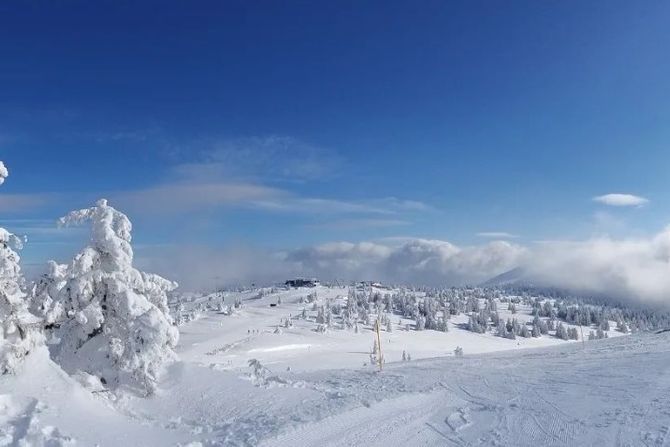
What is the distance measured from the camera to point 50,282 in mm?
18094

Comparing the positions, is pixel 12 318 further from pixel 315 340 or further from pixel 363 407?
pixel 315 340

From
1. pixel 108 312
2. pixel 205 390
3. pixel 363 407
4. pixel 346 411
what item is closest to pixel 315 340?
pixel 108 312

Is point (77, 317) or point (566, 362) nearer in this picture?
point (77, 317)

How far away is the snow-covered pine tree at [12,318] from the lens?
14.2m

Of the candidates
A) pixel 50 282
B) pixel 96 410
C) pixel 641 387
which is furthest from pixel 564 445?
pixel 50 282

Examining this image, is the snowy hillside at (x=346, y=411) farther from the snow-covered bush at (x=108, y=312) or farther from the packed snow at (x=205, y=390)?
the snow-covered bush at (x=108, y=312)

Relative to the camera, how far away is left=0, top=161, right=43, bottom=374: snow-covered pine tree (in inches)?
558

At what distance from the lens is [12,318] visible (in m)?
14.7

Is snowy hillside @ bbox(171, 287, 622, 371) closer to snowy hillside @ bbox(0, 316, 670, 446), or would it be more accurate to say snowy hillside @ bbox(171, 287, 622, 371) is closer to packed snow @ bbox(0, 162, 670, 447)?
packed snow @ bbox(0, 162, 670, 447)

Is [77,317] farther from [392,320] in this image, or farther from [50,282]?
[392,320]

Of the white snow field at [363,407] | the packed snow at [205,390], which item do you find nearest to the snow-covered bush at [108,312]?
the packed snow at [205,390]

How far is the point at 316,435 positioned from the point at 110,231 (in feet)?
34.9

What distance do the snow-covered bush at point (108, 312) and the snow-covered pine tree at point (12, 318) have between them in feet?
6.18

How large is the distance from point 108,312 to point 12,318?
451 centimetres
